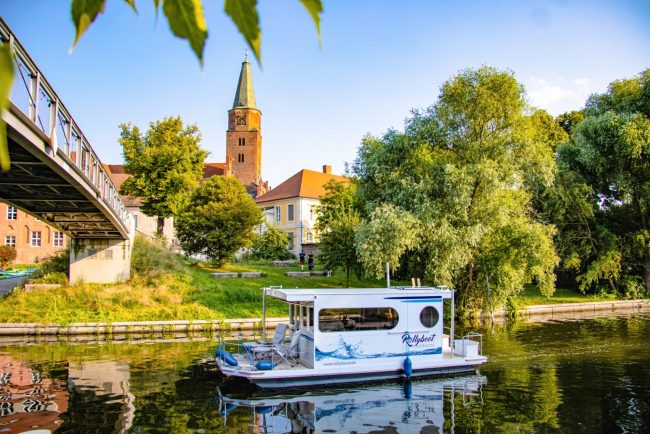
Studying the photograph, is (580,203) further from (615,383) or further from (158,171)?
(158,171)

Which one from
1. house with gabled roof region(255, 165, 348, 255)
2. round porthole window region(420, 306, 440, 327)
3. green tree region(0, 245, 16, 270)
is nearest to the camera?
round porthole window region(420, 306, 440, 327)

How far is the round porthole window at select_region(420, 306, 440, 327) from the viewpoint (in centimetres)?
1762

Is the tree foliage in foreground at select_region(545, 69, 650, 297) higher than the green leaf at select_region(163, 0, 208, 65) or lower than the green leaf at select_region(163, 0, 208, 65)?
higher

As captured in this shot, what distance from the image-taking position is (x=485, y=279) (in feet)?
88.8

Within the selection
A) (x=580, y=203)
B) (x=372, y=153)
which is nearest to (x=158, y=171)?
(x=372, y=153)

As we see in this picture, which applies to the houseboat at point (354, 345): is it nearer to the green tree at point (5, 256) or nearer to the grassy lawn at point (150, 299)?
the grassy lawn at point (150, 299)

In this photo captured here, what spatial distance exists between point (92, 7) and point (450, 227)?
25.2m

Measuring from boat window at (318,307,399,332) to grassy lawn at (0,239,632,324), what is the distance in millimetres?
12284

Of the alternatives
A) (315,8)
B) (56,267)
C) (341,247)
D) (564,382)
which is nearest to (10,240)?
(56,267)

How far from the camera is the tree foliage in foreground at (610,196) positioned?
1399 inches

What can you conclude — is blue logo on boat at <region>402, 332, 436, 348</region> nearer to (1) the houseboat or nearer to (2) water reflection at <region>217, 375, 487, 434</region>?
(1) the houseboat

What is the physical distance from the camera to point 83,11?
123cm

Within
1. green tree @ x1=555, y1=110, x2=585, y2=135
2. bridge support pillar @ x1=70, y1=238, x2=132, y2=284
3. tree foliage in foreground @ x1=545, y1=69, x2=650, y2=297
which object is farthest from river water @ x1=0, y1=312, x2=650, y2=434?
green tree @ x1=555, y1=110, x2=585, y2=135

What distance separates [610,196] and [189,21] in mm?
44030
